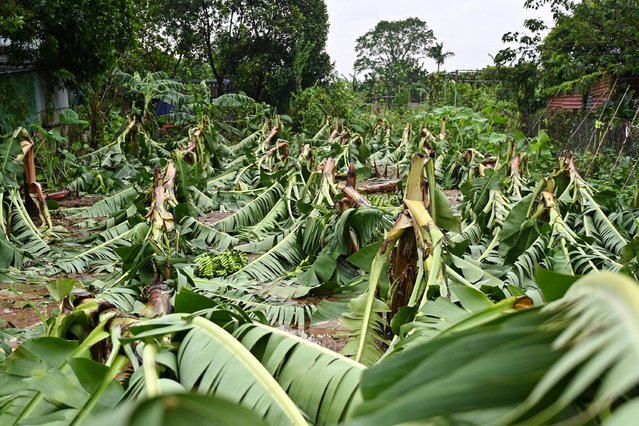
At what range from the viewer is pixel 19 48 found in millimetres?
8672

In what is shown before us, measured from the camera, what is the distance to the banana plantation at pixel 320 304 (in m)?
0.48

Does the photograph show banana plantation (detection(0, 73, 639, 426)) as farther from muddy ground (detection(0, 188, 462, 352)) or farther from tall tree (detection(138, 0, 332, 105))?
tall tree (detection(138, 0, 332, 105))

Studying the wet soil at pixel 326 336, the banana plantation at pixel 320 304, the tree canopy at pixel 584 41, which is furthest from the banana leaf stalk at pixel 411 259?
the tree canopy at pixel 584 41

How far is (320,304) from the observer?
Result: 2705 mm

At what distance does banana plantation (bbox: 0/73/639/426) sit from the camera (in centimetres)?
48

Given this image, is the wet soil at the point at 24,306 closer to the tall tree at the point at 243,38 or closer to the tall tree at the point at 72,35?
the tall tree at the point at 72,35

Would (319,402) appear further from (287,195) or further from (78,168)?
(78,168)

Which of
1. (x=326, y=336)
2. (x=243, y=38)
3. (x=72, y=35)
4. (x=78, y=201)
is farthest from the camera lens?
(x=243, y=38)

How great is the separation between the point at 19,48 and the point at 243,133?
14.3 ft

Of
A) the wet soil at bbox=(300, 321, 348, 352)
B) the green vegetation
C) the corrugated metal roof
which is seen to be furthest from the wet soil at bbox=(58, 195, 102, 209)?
the corrugated metal roof

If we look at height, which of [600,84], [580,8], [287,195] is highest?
[580,8]

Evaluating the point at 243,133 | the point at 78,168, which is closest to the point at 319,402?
the point at 78,168

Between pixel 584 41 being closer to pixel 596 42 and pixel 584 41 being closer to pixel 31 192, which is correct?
pixel 596 42

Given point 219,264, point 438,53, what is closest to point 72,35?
point 219,264
